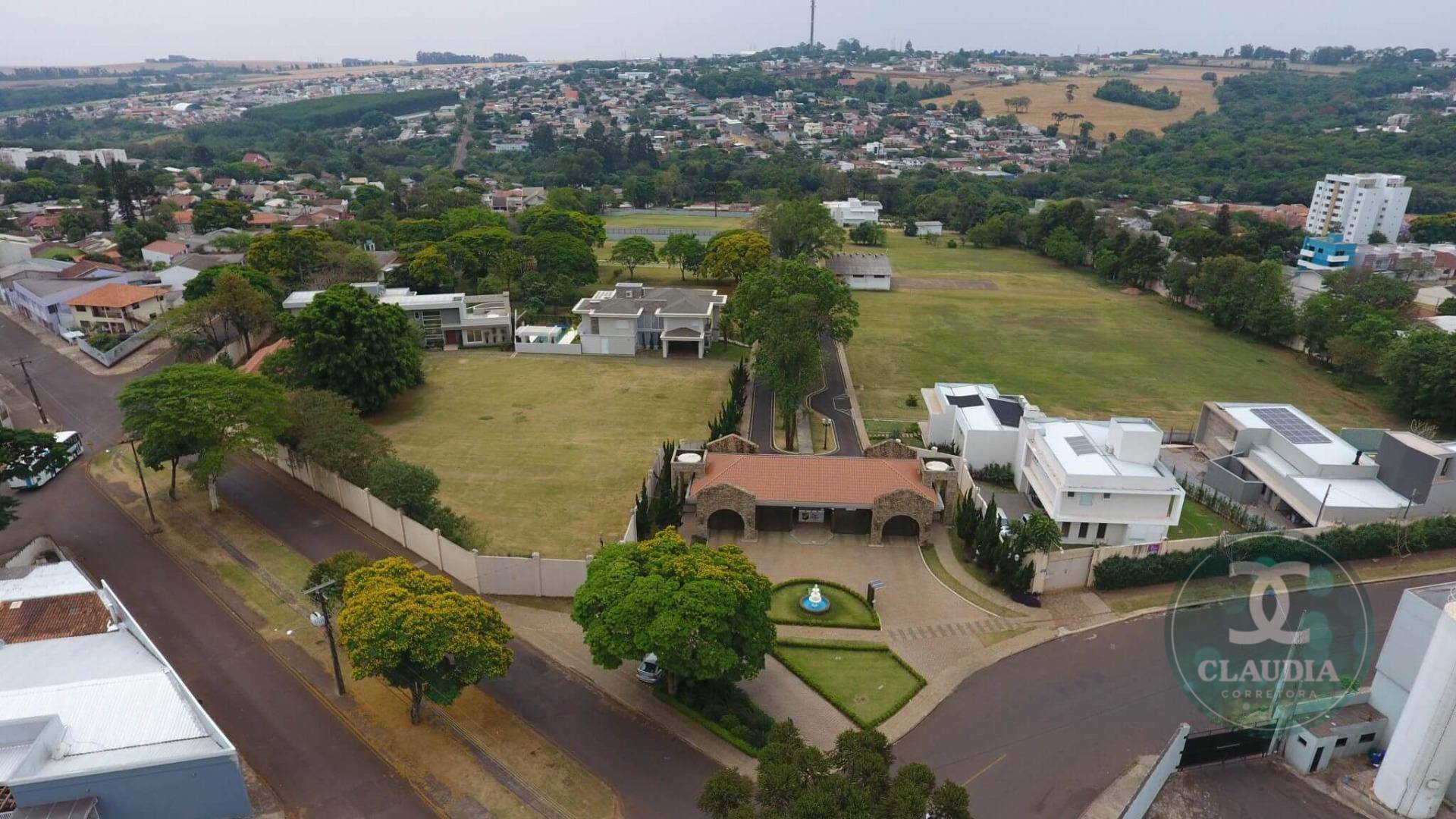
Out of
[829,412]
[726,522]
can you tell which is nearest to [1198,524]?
[829,412]

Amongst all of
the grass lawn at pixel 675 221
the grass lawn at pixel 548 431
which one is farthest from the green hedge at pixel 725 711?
the grass lawn at pixel 675 221

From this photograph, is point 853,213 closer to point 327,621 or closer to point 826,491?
point 826,491

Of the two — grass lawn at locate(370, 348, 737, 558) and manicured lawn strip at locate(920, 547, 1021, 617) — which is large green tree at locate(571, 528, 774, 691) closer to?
grass lawn at locate(370, 348, 737, 558)

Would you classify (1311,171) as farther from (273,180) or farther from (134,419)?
(273,180)

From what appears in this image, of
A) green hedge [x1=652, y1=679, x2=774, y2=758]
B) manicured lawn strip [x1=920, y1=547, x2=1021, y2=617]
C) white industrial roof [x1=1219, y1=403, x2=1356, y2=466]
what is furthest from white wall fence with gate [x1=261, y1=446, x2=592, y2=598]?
white industrial roof [x1=1219, y1=403, x2=1356, y2=466]

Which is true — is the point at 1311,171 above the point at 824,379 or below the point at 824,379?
above

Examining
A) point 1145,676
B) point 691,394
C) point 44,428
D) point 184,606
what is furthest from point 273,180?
point 1145,676
